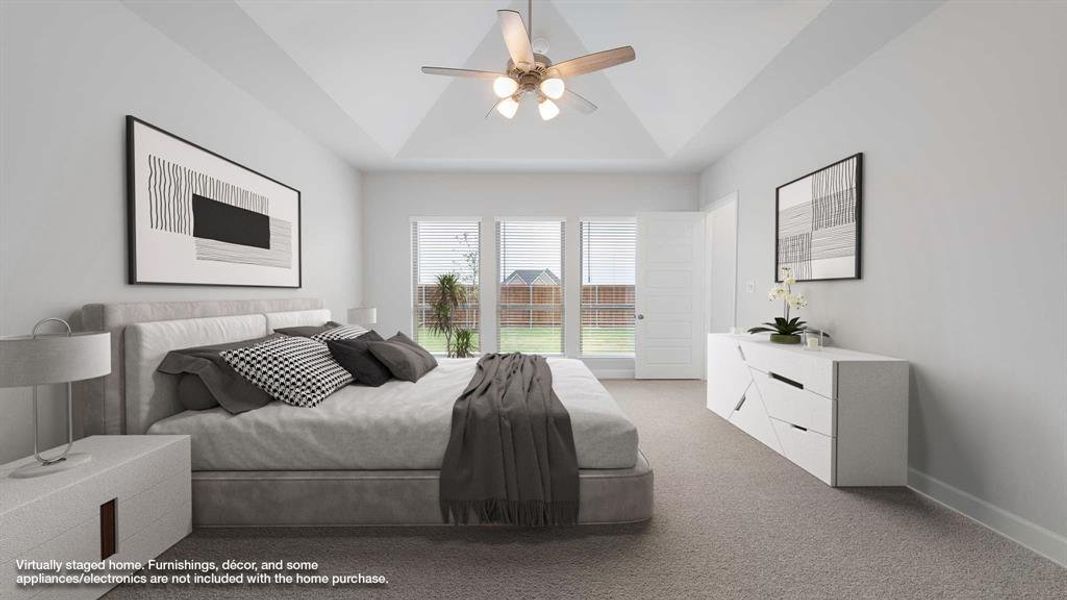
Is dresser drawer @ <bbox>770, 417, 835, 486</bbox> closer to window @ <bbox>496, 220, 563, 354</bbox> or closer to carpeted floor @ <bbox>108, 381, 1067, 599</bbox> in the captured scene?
carpeted floor @ <bbox>108, 381, 1067, 599</bbox>

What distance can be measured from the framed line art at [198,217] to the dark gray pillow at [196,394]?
2.15ft

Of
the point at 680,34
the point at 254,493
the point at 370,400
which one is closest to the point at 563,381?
the point at 370,400

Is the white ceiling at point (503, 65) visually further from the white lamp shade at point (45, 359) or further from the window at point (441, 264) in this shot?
the white lamp shade at point (45, 359)

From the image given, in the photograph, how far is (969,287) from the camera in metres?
2.37

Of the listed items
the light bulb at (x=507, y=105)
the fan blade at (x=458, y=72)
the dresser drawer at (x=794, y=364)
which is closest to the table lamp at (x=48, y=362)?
the fan blade at (x=458, y=72)

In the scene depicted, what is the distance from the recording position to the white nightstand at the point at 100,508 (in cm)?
145

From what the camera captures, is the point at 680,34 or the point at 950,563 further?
the point at 680,34

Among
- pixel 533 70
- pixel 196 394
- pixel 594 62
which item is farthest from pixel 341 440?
pixel 594 62

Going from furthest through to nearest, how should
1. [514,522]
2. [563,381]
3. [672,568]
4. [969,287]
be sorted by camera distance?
[563,381] < [969,287] < [514,522] < [672,568]

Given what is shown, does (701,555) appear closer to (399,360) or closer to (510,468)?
(510,468)

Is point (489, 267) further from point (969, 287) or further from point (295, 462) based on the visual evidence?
point (969, 287)

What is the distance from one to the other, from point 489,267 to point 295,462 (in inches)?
156

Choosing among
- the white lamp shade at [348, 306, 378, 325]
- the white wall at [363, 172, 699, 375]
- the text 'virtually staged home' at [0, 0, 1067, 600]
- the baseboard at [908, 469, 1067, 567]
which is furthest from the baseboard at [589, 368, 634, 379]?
the baseboard at [908, 469, 1067, 567]

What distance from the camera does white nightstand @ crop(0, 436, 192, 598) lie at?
1450 millimetres
